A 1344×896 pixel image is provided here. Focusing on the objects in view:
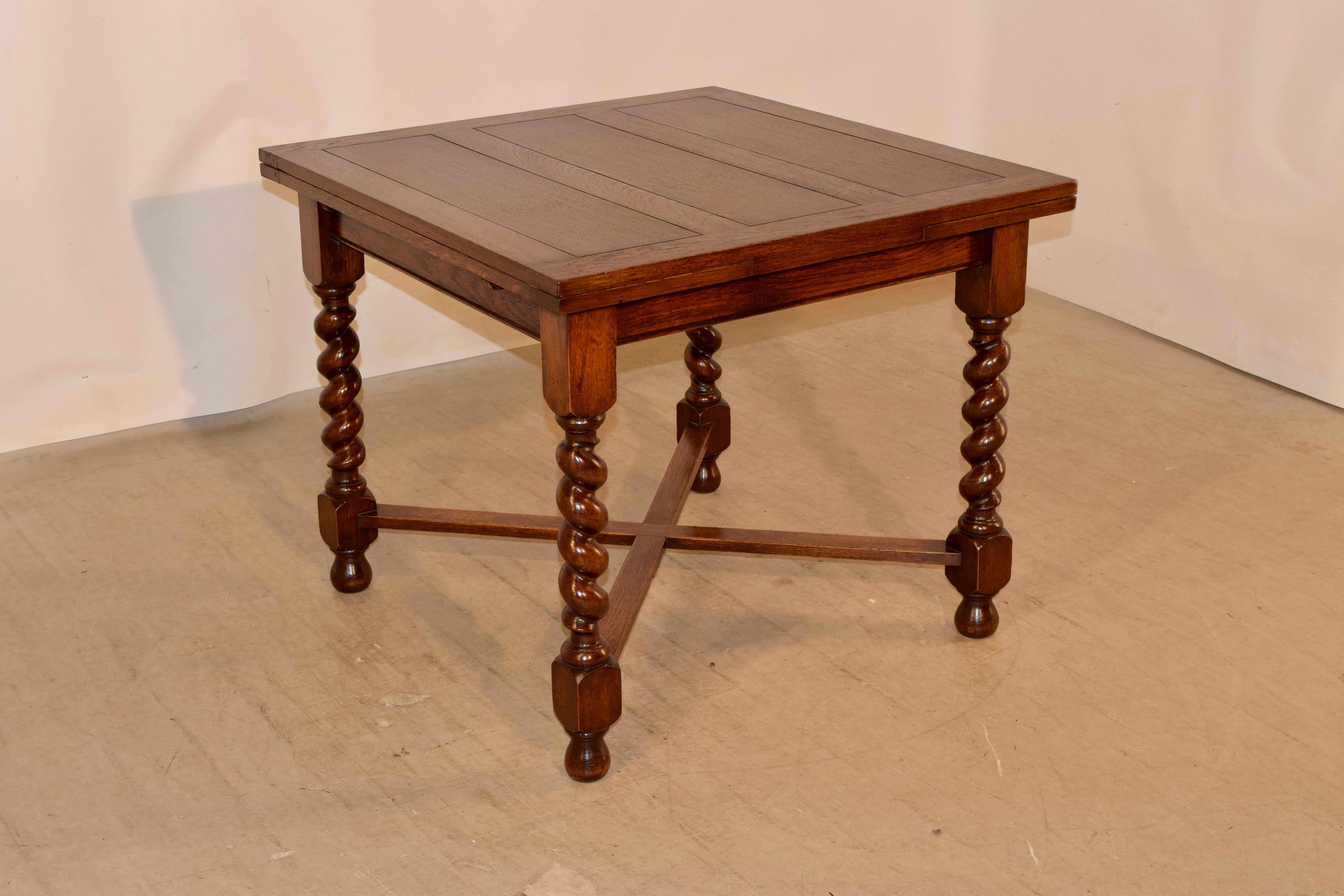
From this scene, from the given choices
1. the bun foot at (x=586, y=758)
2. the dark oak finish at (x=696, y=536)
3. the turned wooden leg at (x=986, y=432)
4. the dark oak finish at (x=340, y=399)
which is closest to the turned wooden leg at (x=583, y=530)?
the bun foot at (x=586, y=758)

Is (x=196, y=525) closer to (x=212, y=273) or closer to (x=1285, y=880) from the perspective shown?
(x=212, y=273)

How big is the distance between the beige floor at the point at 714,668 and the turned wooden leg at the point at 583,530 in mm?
93

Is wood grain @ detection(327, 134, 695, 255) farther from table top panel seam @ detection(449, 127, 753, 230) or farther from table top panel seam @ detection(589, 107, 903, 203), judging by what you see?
table top panel seam @ detection(589, 107, 903, 203)

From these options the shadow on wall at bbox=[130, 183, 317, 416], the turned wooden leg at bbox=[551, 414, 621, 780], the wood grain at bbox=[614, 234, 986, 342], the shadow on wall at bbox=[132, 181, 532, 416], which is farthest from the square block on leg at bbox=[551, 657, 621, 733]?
the shadow on wall at bbox=[130, 183, 317, 416]

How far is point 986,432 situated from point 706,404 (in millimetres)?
663

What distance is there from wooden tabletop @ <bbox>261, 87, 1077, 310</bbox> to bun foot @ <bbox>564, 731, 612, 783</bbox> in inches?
25.2

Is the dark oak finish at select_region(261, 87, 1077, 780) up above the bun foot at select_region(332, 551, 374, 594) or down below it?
above

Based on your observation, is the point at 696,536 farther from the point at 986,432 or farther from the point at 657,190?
the point at 657,190

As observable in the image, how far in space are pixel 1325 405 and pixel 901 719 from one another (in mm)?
1702

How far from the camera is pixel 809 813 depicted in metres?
1.88

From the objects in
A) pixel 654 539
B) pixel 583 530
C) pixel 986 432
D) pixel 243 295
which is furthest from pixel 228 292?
pixel 986 432

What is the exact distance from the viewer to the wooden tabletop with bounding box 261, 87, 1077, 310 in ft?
5.71

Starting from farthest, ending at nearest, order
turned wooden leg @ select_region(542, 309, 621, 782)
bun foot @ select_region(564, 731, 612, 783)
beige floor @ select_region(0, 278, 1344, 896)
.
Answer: bun foot @ select_region(564, 731, 612, 783) → beige floor @ select_region(0, 278, 1344, 896) → turned wooden leg @ select_region(542, 309, 621, 782)

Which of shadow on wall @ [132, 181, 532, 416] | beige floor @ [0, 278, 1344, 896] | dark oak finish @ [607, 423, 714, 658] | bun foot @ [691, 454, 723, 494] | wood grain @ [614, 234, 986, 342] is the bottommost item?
beige floor @ [0, 278, 1344, 896]
